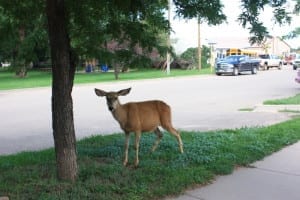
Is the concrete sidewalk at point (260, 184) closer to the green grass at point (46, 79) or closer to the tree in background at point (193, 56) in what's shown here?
the green grass at point (46, 79)

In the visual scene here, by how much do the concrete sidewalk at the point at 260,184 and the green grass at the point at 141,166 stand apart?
0.17 metres

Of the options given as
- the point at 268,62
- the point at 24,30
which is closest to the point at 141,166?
the point at 24,30

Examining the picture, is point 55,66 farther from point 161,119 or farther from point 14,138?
point 14,138

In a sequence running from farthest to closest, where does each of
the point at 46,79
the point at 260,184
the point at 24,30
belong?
1. the point at 46,79
2. the point at 24,30
3. the point at 260,184

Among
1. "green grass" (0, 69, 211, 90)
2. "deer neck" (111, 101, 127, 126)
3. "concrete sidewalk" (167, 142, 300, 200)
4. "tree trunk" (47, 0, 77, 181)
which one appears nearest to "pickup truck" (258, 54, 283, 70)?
"green grass" (0, 69, 211, 90)

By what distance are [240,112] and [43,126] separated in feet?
20.8

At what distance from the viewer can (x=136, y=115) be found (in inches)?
280

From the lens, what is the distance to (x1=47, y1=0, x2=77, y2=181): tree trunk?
5895 millimetres

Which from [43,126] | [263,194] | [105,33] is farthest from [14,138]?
[263,194]

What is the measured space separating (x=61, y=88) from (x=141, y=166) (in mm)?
1731

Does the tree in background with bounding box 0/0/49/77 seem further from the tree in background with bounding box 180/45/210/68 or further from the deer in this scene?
the tree in background with bounding box 180/45/210/68

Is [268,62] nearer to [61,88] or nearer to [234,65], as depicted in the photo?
[234,65]

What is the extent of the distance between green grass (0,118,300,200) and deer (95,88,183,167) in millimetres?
448

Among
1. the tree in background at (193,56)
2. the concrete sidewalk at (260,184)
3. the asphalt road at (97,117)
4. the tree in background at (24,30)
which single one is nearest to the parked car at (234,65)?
the tree in background at (193,56)
